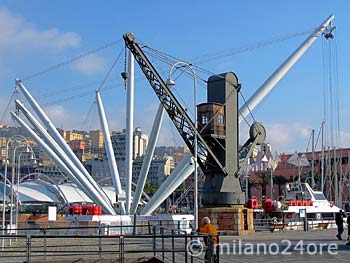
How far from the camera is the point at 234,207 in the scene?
38.2 meters

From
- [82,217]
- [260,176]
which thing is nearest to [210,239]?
[82,217]

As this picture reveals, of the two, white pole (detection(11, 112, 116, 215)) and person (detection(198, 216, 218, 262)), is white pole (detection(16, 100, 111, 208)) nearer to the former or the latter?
white pole (detection(11, 112, 116, 215))

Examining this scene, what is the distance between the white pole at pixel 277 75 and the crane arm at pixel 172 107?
746 cm

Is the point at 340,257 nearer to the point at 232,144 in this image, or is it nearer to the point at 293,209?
the point at 232,144

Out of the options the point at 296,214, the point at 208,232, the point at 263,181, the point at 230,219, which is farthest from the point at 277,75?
the point at 263,181

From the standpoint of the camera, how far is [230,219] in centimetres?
3744

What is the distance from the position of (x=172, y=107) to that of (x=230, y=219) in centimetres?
1040

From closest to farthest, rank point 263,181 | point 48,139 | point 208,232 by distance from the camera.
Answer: point 208,232 → point 48,139 → point 263,181

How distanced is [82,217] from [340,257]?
32.3 metres

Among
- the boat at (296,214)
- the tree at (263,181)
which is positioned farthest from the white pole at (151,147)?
the tree at (263,181)

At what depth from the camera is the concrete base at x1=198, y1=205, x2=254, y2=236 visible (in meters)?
37.2

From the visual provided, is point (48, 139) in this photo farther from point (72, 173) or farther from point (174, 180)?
point (174, 180)

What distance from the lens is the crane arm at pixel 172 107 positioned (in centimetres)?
3971

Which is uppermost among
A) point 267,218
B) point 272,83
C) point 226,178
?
point 272,83
